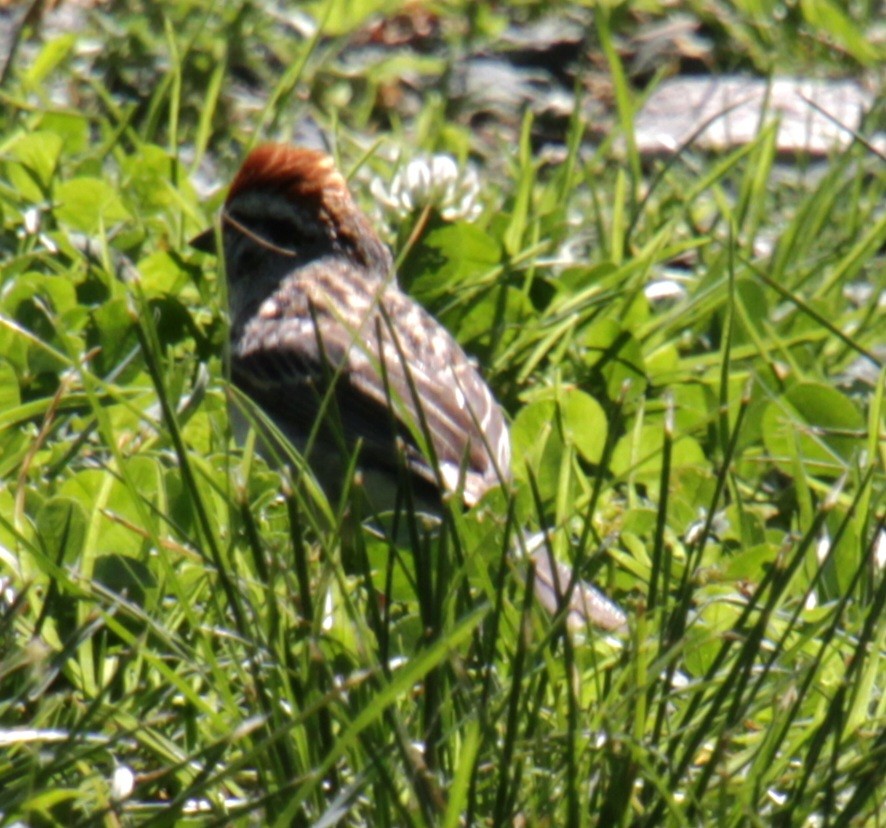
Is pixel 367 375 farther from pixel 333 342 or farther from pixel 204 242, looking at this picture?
pixel 204 242

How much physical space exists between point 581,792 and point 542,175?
4165mm

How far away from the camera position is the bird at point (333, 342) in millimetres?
4082

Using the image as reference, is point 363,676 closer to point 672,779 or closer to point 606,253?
point 672,779

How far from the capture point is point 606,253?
199 inches

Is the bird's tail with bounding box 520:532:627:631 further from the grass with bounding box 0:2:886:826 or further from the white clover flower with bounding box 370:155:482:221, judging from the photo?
the white clover flower with bounding box 370:155:482:221

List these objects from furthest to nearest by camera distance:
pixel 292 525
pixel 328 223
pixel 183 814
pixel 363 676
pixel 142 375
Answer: pixel 328 223 < pixel 142 375 < pixel 183 814 < pixel 292 525 < pixel 363 676

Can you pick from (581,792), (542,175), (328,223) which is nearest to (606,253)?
(328,223)

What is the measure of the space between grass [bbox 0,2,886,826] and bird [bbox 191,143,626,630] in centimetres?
13

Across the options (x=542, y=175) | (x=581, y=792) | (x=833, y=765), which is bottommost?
(x=542, y=175)

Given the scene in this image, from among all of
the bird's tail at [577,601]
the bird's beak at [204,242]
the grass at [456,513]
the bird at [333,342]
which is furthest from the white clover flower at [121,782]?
the bird's beak at [204,242]

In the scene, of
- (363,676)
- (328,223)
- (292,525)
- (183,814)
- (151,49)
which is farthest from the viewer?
(151,49)

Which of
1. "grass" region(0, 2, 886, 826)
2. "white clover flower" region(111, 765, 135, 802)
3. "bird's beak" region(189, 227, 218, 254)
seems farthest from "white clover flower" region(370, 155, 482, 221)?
"white clover flower" region(111, 765, 135, 802)

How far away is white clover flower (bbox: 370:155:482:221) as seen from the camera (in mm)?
4902

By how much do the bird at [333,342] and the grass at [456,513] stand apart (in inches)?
5.3
